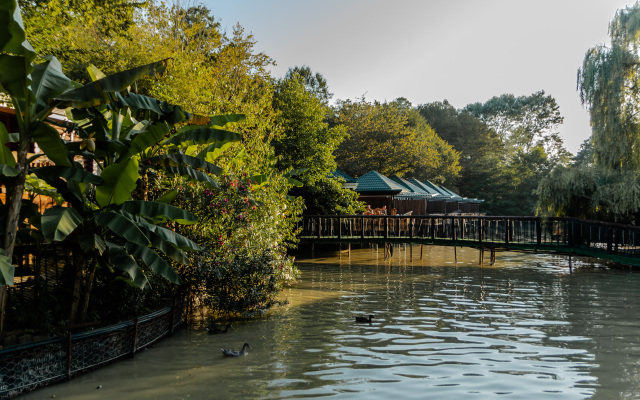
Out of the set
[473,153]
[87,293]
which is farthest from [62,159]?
[473,153]

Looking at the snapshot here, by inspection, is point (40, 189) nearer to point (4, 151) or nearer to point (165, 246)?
point (4, 151)

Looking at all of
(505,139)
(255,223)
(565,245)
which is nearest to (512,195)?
(505,139)

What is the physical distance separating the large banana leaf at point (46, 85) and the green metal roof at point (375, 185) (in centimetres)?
2380

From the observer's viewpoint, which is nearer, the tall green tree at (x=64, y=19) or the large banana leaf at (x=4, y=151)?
the large banana leaf at (x=4, y=151)

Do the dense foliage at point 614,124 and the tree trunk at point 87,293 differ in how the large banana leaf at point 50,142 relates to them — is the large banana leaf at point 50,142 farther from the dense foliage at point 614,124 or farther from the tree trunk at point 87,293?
the dense foliage at point 614,124

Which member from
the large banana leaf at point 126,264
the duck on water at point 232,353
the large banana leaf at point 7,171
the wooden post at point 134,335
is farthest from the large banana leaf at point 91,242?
the duck on water at point 232,353

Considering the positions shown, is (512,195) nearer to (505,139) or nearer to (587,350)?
(505,139)

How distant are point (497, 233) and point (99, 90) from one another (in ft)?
62.1

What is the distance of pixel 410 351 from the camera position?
9.79 m

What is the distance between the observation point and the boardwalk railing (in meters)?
19.5

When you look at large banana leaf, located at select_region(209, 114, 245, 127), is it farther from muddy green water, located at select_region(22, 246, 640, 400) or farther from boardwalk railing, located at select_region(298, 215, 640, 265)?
boardwalk railing, located at select_region(298, 215, 640, 265)

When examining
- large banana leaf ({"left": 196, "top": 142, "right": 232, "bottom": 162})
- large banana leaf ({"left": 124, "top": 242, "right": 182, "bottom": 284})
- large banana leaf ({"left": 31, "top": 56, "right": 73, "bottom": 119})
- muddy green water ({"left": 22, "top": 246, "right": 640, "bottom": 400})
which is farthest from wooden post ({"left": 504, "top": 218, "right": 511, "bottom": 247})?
large banana leaf ({"left": 31, "top": 56, "right": 73, "bottom": 119})

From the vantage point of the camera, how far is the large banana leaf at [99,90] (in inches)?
297

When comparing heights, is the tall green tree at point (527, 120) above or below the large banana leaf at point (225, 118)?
above
